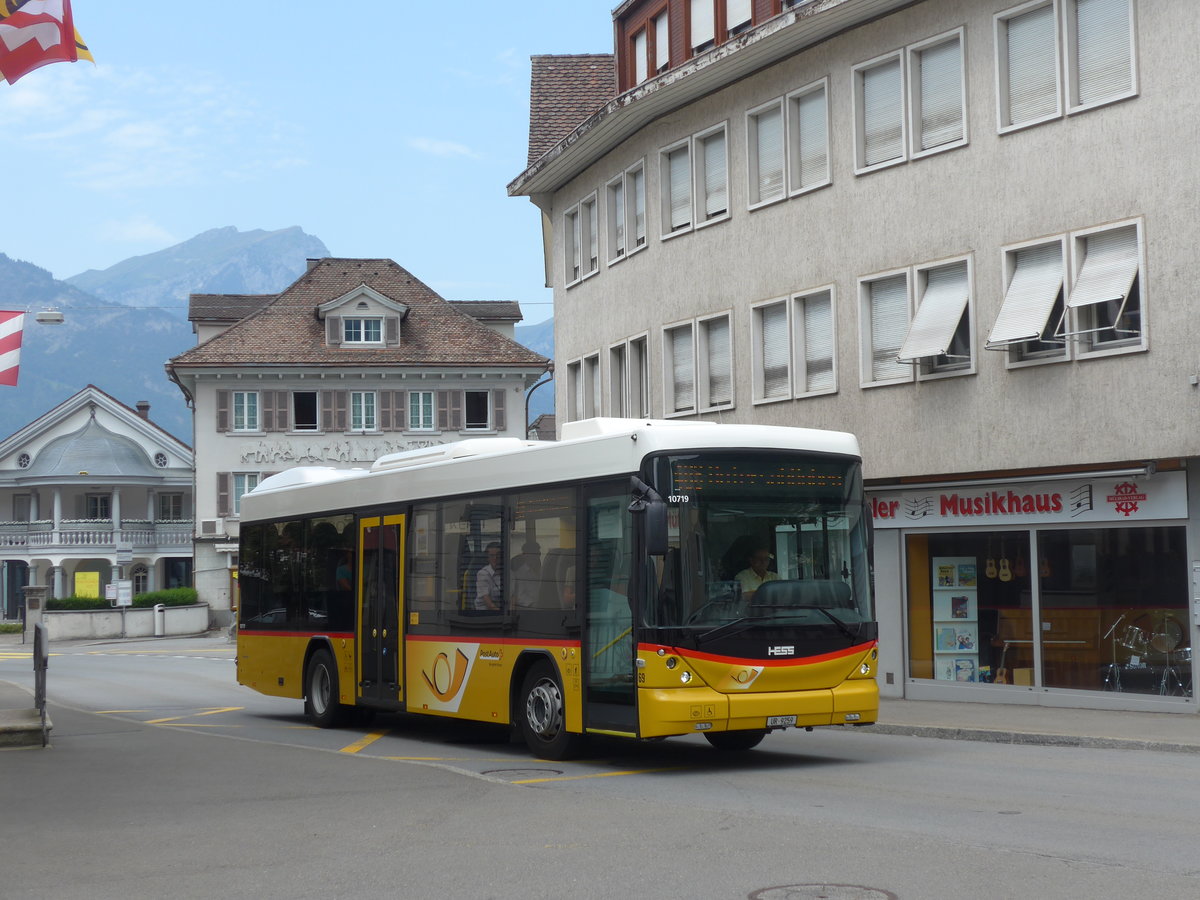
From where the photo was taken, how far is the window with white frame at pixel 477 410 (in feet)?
224

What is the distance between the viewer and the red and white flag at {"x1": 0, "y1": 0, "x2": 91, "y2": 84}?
15250 millimetres

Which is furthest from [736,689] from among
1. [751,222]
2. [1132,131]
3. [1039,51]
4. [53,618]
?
[53,618]

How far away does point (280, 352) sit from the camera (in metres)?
67.3

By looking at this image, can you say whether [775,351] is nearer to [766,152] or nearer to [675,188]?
[766,152]

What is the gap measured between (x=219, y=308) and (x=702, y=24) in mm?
48823

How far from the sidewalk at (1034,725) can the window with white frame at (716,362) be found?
7400 millimetres

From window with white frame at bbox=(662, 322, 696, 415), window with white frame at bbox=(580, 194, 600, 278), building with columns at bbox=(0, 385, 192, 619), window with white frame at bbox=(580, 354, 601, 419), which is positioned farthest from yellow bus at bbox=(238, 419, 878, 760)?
building with columns at bbox=(0, 385, 192, 619)

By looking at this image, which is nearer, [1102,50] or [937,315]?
[1102,50]

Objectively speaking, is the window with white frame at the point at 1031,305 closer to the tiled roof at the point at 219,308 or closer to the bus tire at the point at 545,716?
the bus tire at the point at 545,716

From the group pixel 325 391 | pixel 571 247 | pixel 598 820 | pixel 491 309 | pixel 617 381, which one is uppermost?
pixel 491 309

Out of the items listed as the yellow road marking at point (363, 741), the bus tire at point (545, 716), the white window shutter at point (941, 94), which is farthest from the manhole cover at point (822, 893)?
the white window shutter at point (941, 94)

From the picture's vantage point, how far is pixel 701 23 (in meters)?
28.7

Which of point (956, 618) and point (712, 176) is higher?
point (712, 176)

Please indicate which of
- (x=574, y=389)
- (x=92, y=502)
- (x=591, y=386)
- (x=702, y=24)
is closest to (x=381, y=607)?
(x=702, y=24)
